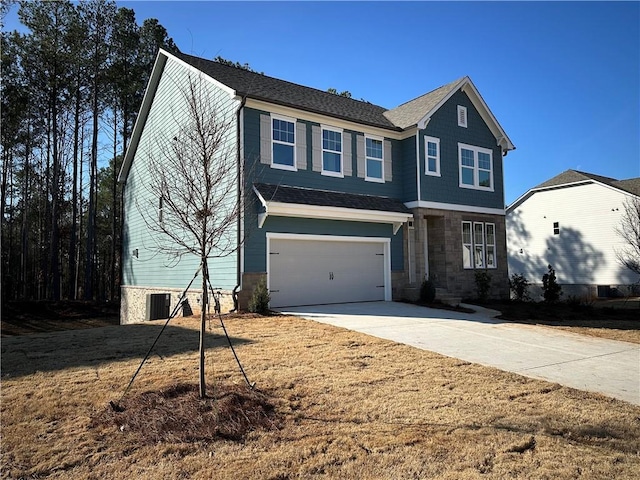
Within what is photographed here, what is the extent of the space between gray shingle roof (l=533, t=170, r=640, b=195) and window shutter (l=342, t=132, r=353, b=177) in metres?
19.0

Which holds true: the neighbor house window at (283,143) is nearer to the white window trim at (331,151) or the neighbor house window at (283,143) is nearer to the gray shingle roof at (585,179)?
the white window trim at (331,151)

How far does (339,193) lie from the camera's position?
15.2 metres

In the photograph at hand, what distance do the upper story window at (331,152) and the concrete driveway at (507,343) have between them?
14.8 feet

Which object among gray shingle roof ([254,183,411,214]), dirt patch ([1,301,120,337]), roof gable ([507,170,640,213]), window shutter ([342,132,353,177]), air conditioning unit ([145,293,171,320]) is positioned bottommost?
dirt patch ([1,301,120,337])

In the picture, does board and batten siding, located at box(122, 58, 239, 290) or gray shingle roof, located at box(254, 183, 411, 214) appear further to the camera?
board and batten siding, located at box(122, 58, 239, 290)

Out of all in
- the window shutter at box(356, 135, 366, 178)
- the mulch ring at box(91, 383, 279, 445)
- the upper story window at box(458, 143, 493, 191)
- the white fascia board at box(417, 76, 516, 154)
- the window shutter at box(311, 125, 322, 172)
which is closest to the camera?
the mulch ring at box(91, 383, 279, 445)

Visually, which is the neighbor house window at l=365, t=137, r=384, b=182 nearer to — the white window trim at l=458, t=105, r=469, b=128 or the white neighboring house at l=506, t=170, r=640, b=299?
the white window trim at l=458, t=105, r=469, b=128

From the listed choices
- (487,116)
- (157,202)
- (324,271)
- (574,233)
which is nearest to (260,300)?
(324,271)

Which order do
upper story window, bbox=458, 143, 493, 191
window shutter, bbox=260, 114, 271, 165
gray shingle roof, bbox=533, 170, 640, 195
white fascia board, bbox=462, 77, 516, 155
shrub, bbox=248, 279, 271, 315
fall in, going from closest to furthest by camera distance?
shrub, bbox=248, 279, 271, 315 < window shutter, bbox=260, 114, 271, 165 < upper story window, bbox=458, 143, 493, 191 < white fascia board, bbox=462, 77, 516, 155 < gray shingle roof, bbox=533, 170, 640, 195

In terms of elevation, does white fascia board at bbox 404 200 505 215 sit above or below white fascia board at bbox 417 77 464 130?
below

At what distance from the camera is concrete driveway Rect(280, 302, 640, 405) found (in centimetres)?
684

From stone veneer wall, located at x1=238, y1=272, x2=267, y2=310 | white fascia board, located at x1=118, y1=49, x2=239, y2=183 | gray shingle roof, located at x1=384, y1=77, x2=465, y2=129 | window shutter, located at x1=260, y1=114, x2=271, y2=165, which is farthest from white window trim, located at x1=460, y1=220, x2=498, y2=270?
white fascia board, located at x1=118, y1=49, x2=239, y2=183

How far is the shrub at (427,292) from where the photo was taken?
50.9 feet

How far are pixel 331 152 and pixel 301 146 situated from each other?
1266 millimetres
